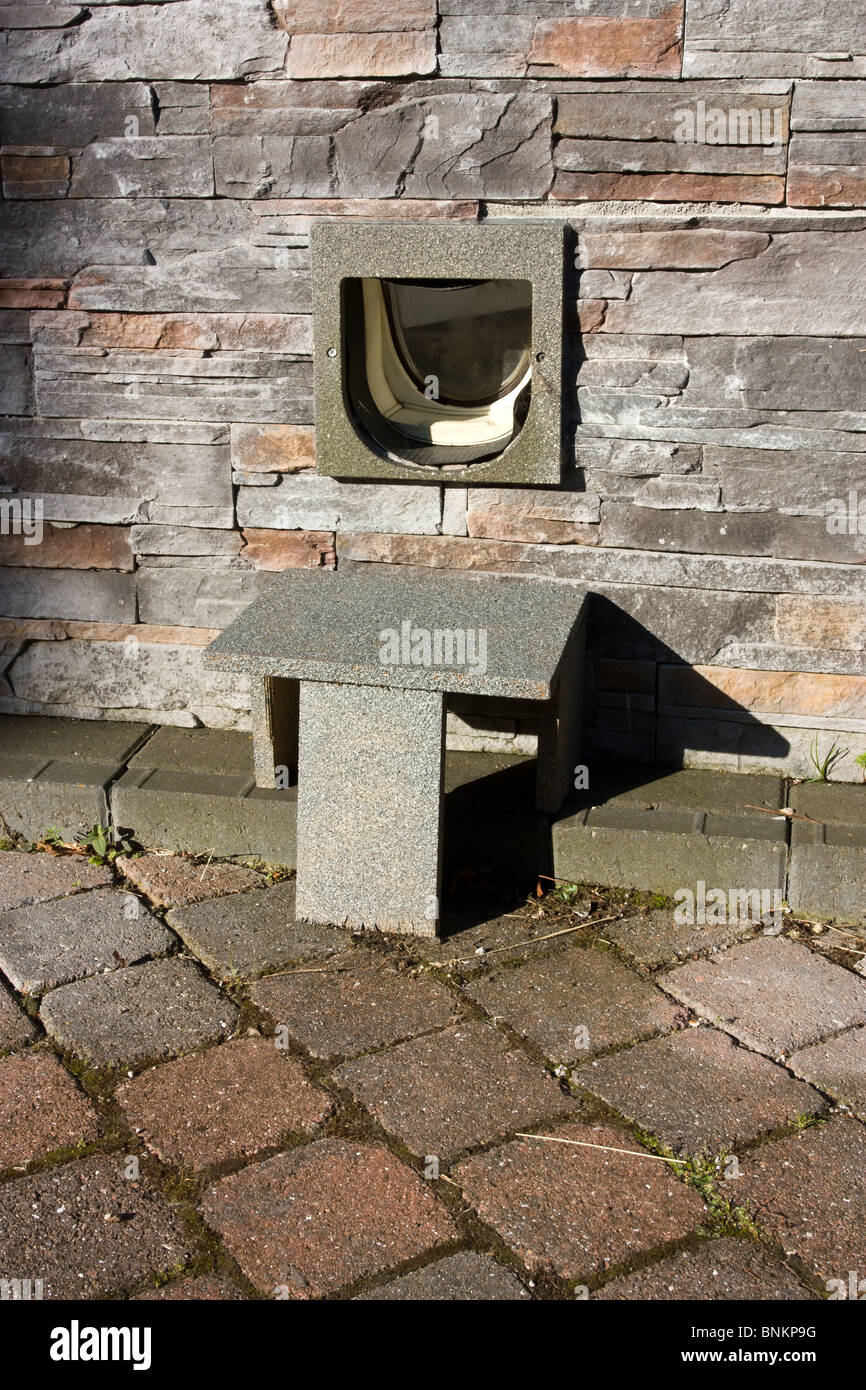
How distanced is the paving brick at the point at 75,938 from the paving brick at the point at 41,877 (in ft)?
0.16

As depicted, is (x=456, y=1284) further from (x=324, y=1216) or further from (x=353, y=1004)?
(x=353, y=1004)

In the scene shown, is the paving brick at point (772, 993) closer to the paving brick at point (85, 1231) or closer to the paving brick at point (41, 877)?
the paving brick at point (85, 1231)

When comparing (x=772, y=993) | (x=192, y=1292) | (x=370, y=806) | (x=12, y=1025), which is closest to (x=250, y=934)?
(x=370, y=806)

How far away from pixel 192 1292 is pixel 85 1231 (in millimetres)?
289

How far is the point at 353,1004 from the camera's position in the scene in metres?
3.32

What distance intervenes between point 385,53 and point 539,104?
1.50 feet

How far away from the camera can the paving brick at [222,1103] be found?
284 cm

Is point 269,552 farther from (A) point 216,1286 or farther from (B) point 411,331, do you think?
(A) point 216,1286

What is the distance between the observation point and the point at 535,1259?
8.23 feet

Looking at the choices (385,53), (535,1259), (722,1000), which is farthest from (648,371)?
(535,1259)

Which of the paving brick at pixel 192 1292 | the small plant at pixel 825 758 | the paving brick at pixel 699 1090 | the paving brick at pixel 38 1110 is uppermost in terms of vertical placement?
the small plant at pixel 825 758

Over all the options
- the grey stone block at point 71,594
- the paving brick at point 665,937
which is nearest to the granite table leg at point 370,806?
the paving brick at point 665,937

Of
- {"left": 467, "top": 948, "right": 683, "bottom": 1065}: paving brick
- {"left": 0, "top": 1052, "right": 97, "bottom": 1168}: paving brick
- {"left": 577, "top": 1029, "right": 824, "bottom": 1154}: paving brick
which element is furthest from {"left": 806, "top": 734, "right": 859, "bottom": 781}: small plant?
{"left": 0, "top": 1052, "right": 97, "bottom": 1168}: paving brick

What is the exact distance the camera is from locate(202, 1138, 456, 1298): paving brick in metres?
2.49
